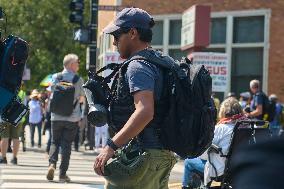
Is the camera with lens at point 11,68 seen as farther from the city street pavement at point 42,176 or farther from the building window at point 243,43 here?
the building window at point 243,43

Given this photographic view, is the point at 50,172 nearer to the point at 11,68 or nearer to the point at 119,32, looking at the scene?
the point at 11,68

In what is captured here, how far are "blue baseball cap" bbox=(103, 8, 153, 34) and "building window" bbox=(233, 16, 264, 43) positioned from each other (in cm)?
1915

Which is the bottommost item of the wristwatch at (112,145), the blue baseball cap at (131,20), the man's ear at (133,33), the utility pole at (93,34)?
the wristwatch at (112,145)

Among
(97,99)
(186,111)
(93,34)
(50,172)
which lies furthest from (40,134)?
(186,111)

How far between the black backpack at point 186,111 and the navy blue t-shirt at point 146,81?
4cm

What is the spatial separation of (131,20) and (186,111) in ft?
2.11

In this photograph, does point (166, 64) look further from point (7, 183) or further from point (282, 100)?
point (282, 100)

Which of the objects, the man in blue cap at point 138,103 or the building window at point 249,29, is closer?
the man in blue cap at point 138,103

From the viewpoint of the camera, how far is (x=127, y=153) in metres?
4.13

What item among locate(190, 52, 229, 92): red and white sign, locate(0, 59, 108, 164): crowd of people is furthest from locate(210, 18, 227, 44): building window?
locate(190, 52, 229, 92): red and white sign

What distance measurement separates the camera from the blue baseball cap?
4312mm

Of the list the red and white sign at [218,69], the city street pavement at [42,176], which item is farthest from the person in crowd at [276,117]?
the city street pavement at [42,176]

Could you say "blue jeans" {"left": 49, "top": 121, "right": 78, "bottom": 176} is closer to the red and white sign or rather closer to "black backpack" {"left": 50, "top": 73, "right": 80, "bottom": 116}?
"black backpack" {"left": 50, "top": 73, "right": 80, "bottom": 116}

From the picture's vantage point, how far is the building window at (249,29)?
23188 mm
